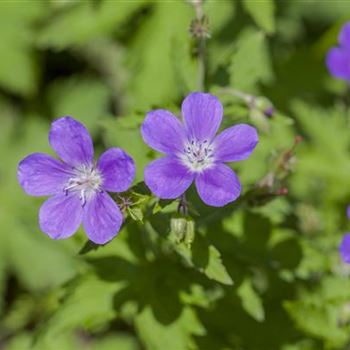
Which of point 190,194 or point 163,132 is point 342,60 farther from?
point 163,132

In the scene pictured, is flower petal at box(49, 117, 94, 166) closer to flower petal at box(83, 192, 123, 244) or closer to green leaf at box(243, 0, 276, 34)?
flower petal at box(83, 192, 123, 244)

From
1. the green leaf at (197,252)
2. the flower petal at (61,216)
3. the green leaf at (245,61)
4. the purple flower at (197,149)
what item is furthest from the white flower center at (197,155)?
the green leaf at (245,61)

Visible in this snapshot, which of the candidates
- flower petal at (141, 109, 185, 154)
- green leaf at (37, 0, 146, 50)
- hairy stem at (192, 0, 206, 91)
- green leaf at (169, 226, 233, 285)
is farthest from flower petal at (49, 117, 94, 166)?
green leaf at (37, 0, 146, 50)

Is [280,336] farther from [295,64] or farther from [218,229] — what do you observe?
[295,64]

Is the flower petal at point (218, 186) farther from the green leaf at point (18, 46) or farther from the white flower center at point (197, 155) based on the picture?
the green leaf at point (18, 46)

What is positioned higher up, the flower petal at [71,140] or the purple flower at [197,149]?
the flower petal at [71,140]

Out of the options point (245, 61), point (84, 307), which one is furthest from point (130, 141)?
point (84, 307)

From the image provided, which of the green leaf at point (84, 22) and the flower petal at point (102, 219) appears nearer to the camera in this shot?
the flower petal at point (102, 219)
